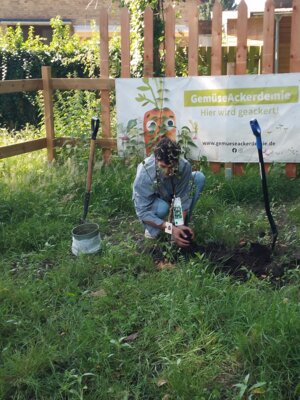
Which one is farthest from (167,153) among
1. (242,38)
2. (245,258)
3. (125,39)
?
(125,39)

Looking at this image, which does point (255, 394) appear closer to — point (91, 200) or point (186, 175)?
point (186, 175)

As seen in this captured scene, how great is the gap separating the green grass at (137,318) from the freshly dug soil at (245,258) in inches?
4.3

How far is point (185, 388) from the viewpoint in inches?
104

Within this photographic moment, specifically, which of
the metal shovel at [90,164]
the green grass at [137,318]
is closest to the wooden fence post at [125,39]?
the metal shovel at [90,164]

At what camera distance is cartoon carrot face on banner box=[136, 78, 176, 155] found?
22.0ft

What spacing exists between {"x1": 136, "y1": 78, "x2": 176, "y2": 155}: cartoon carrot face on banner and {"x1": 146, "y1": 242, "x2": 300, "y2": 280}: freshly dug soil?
2.54 metres

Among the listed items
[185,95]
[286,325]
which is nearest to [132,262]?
[286,325]

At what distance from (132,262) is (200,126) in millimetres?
2853

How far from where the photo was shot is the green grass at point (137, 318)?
274 cm

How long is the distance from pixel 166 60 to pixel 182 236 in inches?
130

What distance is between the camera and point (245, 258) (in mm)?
4211

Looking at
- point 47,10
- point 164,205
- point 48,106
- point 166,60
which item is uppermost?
point 47,10

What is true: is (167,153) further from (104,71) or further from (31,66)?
(31,66)

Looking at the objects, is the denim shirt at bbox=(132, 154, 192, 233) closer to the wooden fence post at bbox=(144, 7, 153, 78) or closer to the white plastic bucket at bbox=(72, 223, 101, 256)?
the white plastic bucket at bbox=(72, 223, 101, 256)
